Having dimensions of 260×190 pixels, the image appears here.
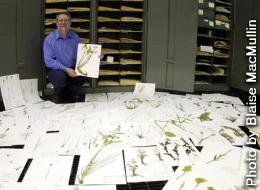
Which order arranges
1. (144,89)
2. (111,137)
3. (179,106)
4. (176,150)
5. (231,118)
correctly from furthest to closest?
(144,89), (179,106), (231,118), (111,137), (176,150)

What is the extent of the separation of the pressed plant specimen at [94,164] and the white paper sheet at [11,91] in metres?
Answer: 1.50

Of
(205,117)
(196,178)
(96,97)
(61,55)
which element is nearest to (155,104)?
(205,117)

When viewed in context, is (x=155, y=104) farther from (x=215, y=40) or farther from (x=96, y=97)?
(x=215, y=40)

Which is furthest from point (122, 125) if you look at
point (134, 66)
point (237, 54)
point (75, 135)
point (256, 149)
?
point (237, 54)

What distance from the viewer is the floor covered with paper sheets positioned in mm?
1252

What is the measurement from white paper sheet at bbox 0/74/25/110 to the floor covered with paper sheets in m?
0.01

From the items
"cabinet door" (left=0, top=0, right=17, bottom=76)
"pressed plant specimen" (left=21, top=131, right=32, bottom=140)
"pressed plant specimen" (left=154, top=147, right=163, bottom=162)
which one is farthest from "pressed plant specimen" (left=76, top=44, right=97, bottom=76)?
"pressed plant specimen" (left=154, top=147, right=163, bottom=162)

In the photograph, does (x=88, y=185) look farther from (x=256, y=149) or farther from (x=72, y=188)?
(x=256, y=149)

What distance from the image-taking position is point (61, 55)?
2973 millimetres

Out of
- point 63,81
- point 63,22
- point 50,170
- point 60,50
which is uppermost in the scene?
point 63,22

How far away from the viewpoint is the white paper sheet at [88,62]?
2889 millimetres

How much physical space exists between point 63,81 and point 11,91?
647mm

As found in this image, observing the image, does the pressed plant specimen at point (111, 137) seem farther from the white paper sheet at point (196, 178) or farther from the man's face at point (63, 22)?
the man's face at point (63, 22)

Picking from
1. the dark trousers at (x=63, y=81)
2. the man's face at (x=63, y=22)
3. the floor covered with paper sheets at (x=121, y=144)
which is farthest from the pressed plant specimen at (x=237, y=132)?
the man's face at (x=63, y=22)
